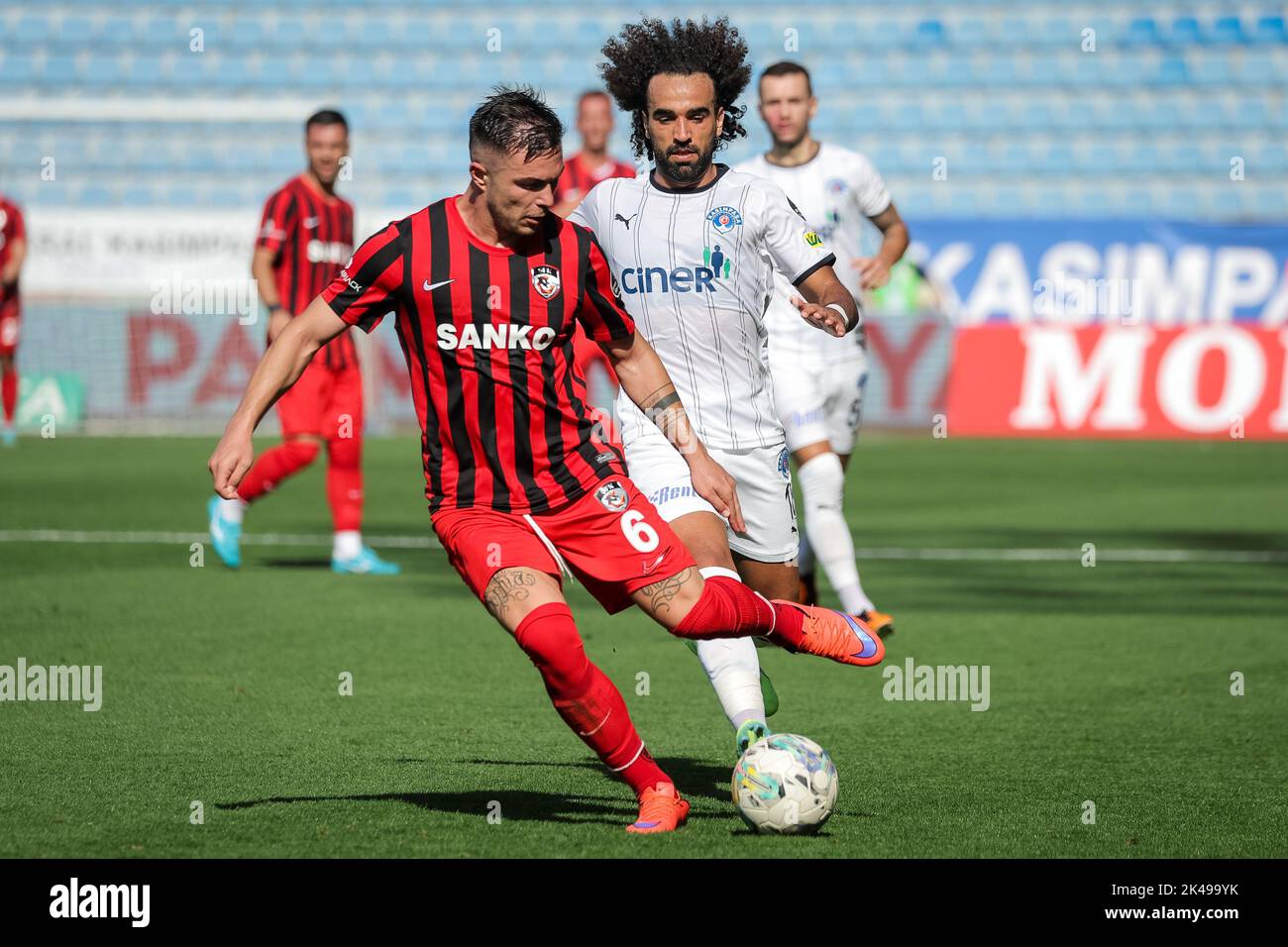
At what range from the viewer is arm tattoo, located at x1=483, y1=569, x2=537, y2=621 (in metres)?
4.66

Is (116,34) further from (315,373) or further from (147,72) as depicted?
(315,373)

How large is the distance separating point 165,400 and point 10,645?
1393 centimetres

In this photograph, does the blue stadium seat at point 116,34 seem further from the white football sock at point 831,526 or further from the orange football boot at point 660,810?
the orange football boot at point 660,810

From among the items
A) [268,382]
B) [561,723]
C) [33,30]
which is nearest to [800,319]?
[561,723]

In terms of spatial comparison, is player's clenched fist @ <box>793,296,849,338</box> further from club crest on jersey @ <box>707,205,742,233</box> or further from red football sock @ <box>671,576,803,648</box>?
red football sock @ <box>671,576,803,648</box>

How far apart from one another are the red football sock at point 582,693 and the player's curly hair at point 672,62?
1734 millimetres

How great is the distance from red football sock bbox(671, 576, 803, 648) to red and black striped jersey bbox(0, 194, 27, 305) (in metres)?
12.6

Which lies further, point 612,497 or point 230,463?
point 612,497

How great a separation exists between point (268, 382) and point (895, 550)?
24.9 feet

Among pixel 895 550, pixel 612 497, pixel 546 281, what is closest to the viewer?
pixel 546 281

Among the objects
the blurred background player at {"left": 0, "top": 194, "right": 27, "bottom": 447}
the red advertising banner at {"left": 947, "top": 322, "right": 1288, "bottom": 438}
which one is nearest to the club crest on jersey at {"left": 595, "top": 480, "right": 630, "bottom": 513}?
the blurred background player at {"left": 0, "top": 194, "right": 27, "bottom": 447}

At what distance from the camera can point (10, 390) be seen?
17469 mm
